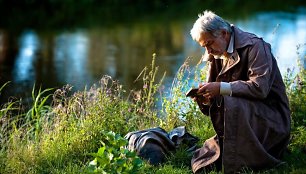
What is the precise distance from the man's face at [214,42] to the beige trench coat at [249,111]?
10 cm

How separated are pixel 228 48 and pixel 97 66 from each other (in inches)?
356

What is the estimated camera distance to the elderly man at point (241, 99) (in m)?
3.76

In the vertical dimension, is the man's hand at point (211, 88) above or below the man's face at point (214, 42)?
below

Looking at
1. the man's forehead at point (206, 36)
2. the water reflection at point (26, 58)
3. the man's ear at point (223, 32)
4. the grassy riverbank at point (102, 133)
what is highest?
the man's ear at point (223, 32)

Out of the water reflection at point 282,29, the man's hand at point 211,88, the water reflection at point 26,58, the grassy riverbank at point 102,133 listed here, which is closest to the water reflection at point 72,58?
the water reflection at point 26,58

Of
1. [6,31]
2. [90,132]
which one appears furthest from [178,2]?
[90,132]

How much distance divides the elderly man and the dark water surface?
518 cm

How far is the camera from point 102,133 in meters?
4.19

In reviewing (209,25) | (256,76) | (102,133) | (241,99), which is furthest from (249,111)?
(102,133)

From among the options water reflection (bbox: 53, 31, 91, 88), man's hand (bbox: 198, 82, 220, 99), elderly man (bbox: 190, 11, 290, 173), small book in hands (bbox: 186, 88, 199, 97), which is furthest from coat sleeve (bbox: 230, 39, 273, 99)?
water reflection (bbox: 53, 31, 91, 88)

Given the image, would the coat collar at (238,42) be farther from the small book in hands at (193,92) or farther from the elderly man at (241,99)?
the small book in hands at (193,92)

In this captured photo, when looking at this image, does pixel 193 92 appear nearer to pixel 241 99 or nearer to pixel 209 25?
pixel 241 99

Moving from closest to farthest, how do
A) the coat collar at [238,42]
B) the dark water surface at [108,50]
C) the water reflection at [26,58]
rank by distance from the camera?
1. the coat collar at [238,42]
2. the dark water surface at [108,50]
3. the water reflection at [26,58]

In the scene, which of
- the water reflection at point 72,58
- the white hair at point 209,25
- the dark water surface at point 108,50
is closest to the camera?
the white hair at point 209,25
